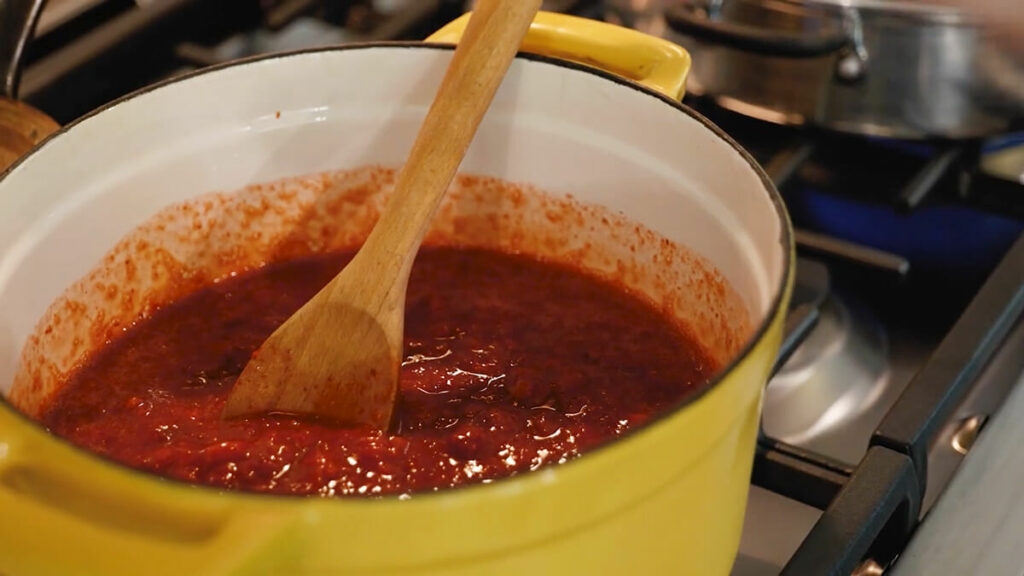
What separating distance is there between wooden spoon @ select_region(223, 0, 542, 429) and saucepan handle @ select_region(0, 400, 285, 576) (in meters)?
0.22

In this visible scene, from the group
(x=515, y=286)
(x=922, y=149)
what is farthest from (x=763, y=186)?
(x=922, y=149)

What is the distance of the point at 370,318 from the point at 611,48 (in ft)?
0.80

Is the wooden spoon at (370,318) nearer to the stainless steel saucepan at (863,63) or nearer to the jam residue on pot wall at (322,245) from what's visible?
the jam residue on pot wall at (322,245)

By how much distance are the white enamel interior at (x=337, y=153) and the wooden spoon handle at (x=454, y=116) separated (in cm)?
7

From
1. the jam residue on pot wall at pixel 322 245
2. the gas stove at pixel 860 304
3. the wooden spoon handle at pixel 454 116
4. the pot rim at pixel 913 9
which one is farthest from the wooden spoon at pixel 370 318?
the pot rim at pixel 913 9

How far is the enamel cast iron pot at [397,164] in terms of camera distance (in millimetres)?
356

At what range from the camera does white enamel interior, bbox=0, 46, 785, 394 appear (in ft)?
1.90

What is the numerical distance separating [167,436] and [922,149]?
71 cm

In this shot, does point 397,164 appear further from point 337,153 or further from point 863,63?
point 863,63

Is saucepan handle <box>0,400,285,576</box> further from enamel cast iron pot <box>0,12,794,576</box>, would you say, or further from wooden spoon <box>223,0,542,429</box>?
wooden spoon <box>223,0,542,429</box>

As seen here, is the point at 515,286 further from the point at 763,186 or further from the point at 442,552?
the point at 442,552

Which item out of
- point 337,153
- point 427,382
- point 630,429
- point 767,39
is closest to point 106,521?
point 630,429

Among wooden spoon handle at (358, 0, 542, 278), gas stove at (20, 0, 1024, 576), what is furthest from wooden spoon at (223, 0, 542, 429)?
gas stove at (20, 0, 1024, 576)

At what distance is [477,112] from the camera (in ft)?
2.00
